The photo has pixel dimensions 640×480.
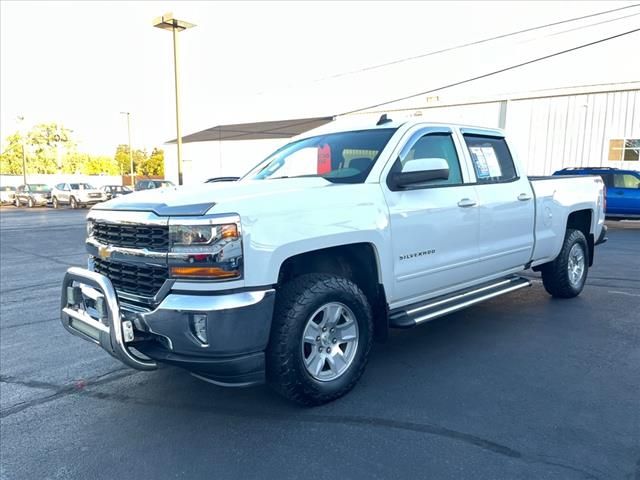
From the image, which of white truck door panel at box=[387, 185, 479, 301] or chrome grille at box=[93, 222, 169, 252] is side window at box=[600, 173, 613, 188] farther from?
chrome grille at box=[93, 222, 169, 252]

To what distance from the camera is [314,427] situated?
3084 millimetres

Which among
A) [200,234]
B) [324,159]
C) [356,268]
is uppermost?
[324,159]

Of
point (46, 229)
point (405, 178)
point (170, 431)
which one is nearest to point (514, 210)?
point (405, 178)

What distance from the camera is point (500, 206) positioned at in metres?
4.66

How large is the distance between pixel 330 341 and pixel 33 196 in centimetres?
3741

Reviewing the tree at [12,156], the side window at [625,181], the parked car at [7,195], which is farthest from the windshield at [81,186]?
the tree at [12,156]

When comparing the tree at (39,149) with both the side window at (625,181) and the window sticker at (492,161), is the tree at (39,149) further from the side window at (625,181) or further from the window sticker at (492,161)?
the window sticker at (492,161)

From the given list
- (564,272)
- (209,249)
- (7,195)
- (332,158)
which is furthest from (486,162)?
(7,195)

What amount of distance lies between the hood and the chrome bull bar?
513 millimetres

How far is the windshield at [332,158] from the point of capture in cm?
385

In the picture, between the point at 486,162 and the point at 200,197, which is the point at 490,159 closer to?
the point at 486,162

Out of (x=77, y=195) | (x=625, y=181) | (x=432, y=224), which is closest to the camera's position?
(x=432, y=224)

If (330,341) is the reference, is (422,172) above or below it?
above

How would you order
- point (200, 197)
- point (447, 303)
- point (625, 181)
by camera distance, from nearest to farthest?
1. point (200, 197)
2. point (447, 303)
3. point (625, 181)
